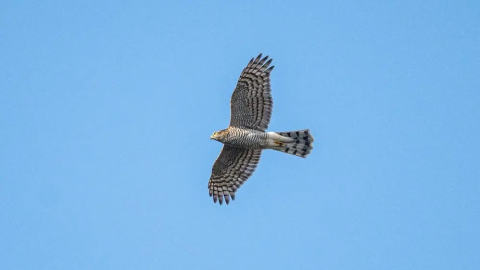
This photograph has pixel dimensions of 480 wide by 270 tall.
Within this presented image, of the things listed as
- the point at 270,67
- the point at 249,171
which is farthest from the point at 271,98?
the point at 249,171

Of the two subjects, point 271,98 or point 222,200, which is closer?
point 271,98

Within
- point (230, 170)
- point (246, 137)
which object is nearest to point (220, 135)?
point (246, 137)

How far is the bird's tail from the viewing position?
882 inches

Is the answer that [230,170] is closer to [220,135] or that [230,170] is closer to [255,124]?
[220,135]

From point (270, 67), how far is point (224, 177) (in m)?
3.21

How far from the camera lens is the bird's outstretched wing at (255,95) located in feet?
72.4

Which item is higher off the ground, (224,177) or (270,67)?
(270,67)

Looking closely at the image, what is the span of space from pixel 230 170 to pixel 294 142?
193 cm

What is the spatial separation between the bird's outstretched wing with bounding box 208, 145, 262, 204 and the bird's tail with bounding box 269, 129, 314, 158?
87 centimetres

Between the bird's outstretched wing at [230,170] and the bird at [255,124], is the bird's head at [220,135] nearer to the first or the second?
the bird at [255,124]

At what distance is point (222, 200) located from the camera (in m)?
23.6

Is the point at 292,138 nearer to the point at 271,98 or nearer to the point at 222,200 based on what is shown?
the point at 271,98

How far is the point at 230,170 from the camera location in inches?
923

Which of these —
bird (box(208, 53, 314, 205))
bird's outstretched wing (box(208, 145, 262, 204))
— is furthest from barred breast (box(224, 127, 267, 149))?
bird's outstretched wing (box(208, 145, 262, 204))
